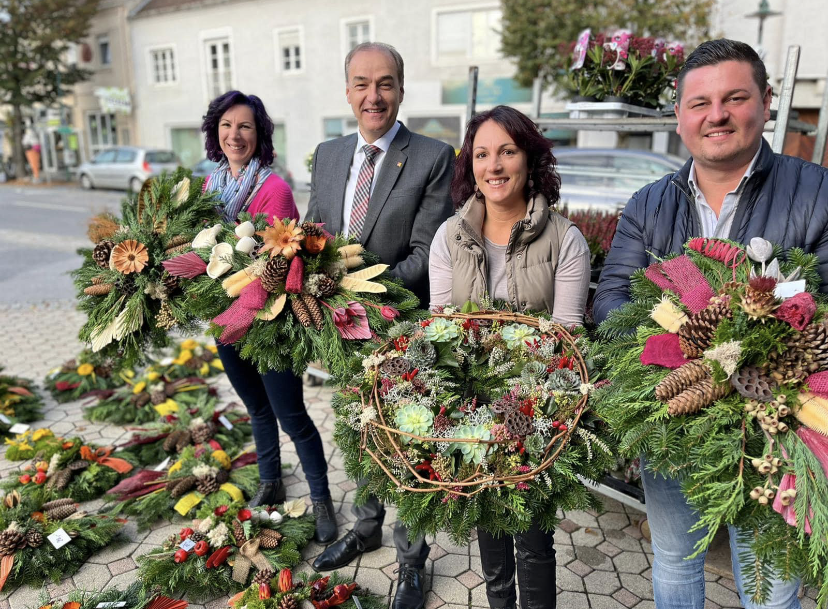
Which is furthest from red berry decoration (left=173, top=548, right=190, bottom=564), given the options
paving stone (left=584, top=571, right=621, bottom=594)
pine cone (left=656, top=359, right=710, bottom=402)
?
pine cone (left=656, top=359, right=710, bottom=402)

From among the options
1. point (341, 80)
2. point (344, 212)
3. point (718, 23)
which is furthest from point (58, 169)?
point (344, 212)

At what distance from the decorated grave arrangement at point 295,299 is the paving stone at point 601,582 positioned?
1562 mm

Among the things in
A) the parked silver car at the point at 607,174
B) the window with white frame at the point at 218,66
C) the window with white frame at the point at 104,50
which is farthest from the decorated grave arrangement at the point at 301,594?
the window with white frame at the point at 104,50

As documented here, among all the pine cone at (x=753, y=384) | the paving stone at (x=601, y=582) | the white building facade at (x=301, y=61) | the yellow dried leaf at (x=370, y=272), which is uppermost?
the white building facade at (x=301, y=61)

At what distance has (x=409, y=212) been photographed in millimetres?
2486

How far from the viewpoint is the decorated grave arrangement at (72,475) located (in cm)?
324

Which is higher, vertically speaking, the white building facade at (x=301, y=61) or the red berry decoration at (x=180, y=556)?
the white building facade at (x=301, y=61)

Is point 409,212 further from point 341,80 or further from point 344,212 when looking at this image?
point 341,80

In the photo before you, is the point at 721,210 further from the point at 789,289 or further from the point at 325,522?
the point at 325,522

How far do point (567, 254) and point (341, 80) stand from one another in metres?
18.4

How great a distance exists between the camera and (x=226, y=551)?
270 centimetres

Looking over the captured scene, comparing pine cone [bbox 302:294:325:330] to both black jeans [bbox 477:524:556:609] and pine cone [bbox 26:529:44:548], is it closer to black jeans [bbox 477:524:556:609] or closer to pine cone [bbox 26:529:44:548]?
black jeans [bbox 477:524:556:609]

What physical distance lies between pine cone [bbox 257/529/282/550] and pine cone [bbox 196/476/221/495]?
1.85ft

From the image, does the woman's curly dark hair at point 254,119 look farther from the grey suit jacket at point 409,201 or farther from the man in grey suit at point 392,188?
the grey suit jacket at point 409,201
